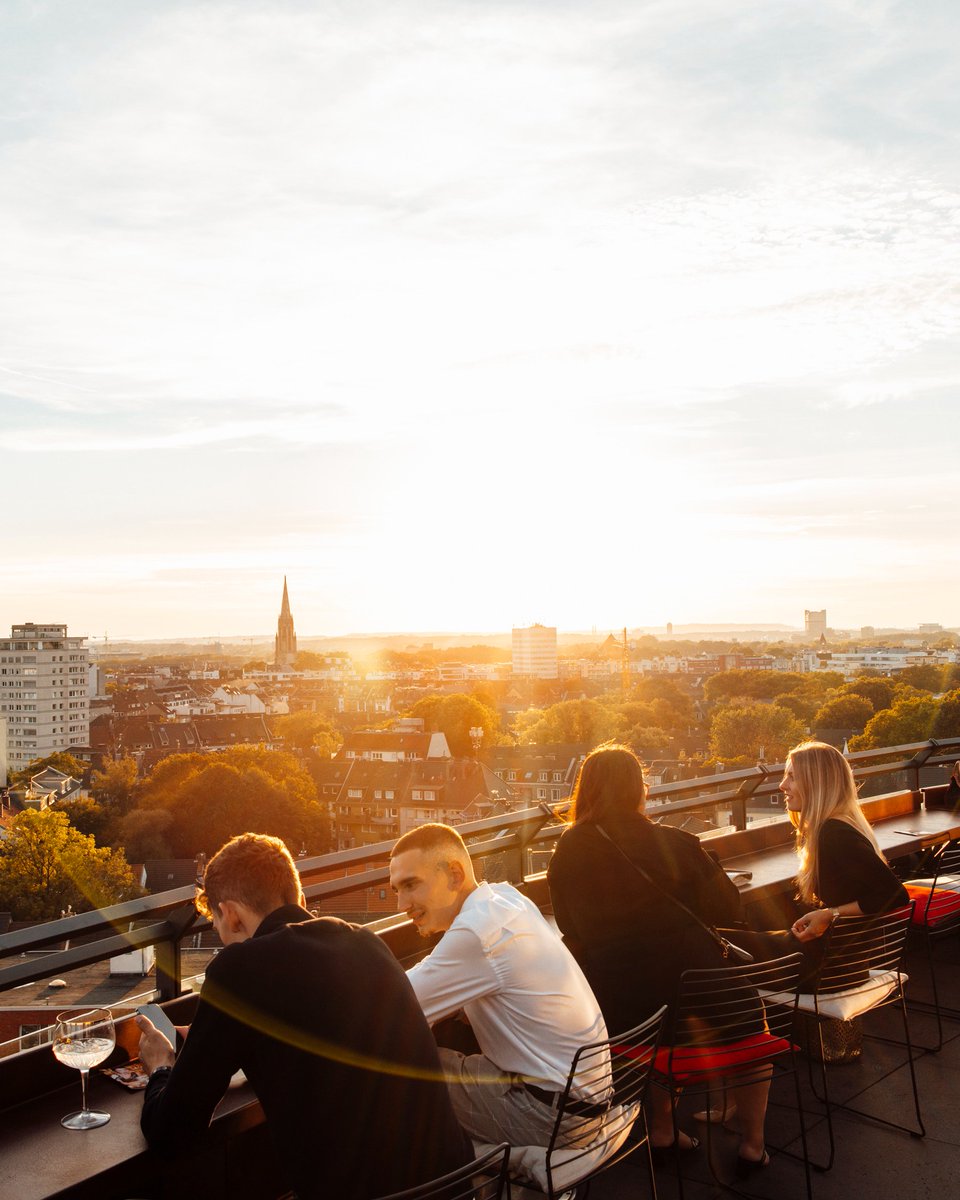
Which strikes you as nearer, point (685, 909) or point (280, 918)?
point (280, 918)

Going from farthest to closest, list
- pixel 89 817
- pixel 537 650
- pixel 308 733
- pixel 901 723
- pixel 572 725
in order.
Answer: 1. pixel 537 650
2. pixel 308 733
3. pixel 572 725
4. pixel 89 817
5. pixel 901 723

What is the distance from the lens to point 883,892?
3211mm

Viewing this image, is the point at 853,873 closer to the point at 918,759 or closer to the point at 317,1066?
the point at 317,1066

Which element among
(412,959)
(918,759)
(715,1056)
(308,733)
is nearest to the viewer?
(715,1056)

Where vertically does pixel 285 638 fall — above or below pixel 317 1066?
above

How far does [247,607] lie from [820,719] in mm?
82367

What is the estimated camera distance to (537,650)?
322ft

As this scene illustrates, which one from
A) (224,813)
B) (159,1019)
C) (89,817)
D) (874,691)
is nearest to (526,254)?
(159,1019)

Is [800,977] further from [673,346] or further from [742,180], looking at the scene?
[673,346]

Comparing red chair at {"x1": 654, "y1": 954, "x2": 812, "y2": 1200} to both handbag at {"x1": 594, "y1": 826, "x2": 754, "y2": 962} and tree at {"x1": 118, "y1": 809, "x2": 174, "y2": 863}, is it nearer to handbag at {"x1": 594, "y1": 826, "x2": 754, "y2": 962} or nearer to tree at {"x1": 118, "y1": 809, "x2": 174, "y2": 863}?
handbag at {"x1": 594, "y1": 826, "x2": 754, "y2": 962}

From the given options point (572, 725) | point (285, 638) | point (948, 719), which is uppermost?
point (285, 638)

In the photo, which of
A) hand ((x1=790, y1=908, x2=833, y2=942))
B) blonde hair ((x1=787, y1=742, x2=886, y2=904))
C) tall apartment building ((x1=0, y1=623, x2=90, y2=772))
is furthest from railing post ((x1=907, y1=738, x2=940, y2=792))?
tall apartment building ((x1=0, y1=623, x2=90, y2=772))

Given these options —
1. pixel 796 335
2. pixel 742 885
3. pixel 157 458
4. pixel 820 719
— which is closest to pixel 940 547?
pixel 820 719

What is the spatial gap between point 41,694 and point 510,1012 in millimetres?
75225
